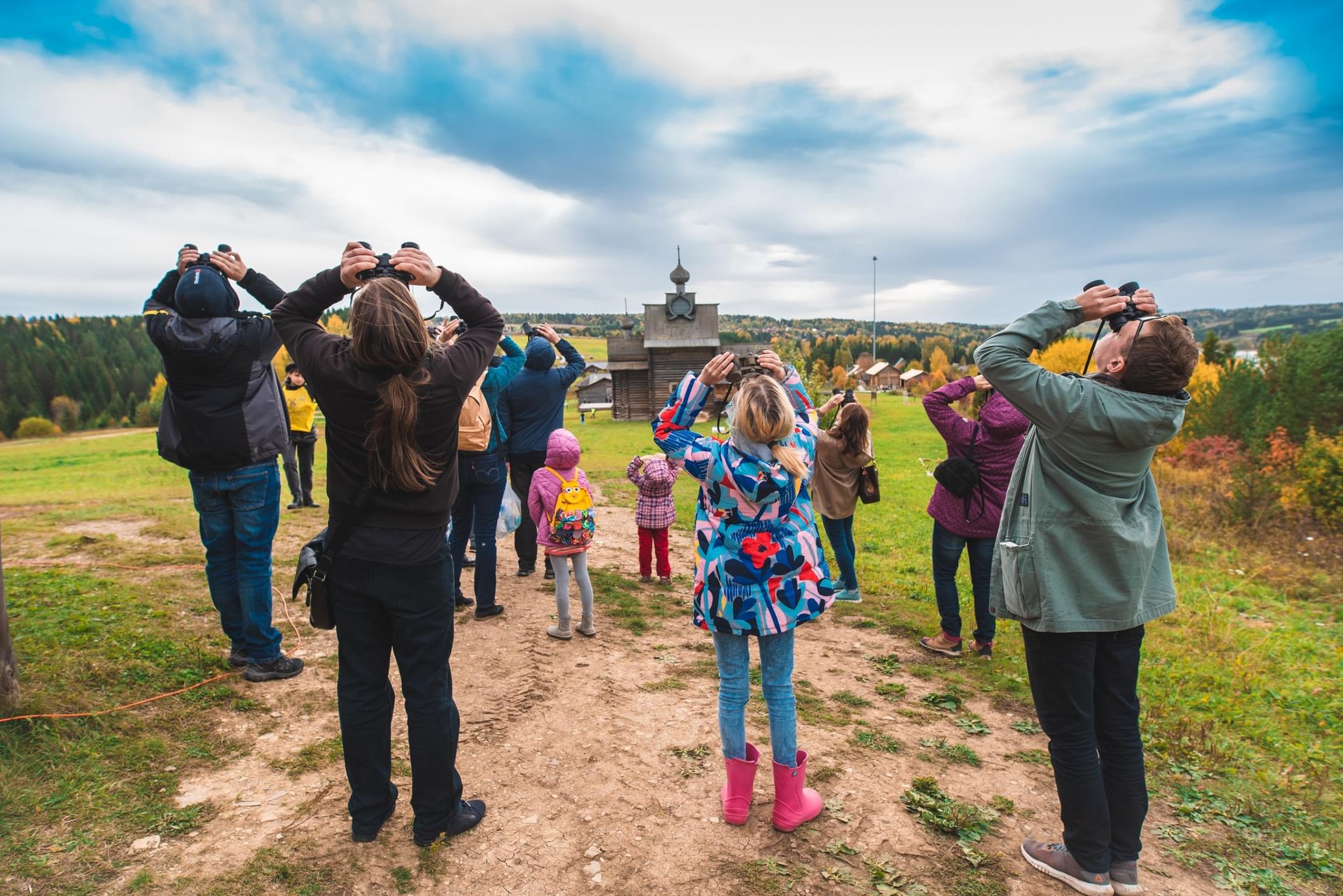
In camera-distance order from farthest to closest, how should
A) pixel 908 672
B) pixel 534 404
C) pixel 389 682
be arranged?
pixel 534 404, pixel 908 672, pixel 389 682

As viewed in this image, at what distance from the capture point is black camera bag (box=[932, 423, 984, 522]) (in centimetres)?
530

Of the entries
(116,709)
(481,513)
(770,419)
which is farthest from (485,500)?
(770,419)

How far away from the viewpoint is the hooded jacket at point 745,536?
3184mm

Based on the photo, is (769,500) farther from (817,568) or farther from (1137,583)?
(1137,583)

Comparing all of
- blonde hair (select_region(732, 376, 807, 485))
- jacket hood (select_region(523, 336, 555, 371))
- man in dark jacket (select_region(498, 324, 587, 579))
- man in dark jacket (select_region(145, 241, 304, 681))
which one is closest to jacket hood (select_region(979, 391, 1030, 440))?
blonde hair (select_region(732, 376, 807, 485))

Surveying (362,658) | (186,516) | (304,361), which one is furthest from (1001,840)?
(186,516)

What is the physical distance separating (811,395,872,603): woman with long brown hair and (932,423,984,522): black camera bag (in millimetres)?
1365

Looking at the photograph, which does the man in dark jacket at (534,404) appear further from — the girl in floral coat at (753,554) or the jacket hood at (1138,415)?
the jacket hood at (1138,415)

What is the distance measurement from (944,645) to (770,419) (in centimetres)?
383

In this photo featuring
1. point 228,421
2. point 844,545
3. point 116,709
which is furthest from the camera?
point 844,545

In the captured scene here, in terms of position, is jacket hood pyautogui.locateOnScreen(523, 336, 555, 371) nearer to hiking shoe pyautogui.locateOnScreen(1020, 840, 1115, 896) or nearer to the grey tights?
the grey tights

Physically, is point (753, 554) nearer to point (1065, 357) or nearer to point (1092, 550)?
point (1092, 550)

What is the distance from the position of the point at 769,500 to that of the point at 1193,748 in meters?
3.37

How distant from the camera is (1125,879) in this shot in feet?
9.99
